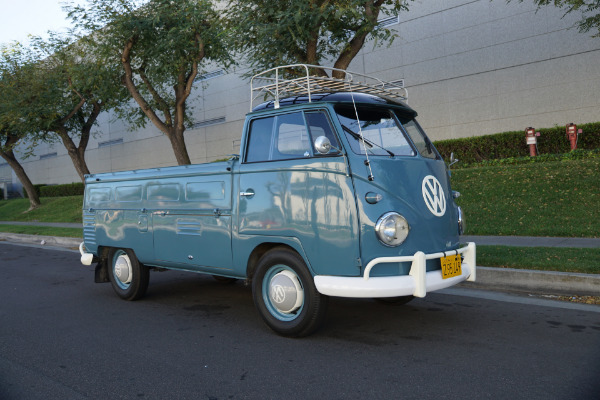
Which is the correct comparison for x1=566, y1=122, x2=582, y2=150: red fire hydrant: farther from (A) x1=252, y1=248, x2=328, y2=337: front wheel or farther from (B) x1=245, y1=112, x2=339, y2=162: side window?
(A) x1=252, y1=248, x2=328, y2=337: front wheel

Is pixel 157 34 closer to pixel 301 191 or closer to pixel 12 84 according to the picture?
pixel 12 84

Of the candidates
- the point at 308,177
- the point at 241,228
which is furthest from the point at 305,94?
the point at 241,228

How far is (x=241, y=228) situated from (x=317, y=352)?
59.1 inches

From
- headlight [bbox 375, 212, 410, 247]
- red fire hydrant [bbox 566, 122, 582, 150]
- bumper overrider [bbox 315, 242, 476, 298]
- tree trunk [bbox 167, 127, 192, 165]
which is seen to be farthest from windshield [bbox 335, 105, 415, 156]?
tree trunk [bbox 167, 127, 192, 165]

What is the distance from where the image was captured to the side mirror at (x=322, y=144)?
460cm

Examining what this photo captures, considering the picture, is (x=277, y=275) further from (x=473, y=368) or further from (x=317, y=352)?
(x=473, y=368)

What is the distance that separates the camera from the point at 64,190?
3503 centimetres

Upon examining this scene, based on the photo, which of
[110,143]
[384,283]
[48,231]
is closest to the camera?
[384,283]

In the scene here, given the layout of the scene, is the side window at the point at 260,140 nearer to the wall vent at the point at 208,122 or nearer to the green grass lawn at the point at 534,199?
the green grass lawn at the point at 534,199

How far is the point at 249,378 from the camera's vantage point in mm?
4031

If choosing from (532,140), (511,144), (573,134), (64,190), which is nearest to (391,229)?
(532,140)

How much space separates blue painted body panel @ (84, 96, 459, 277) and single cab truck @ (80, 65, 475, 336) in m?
0.01

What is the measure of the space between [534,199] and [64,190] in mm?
31759

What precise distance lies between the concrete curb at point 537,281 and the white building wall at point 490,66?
11055mm
